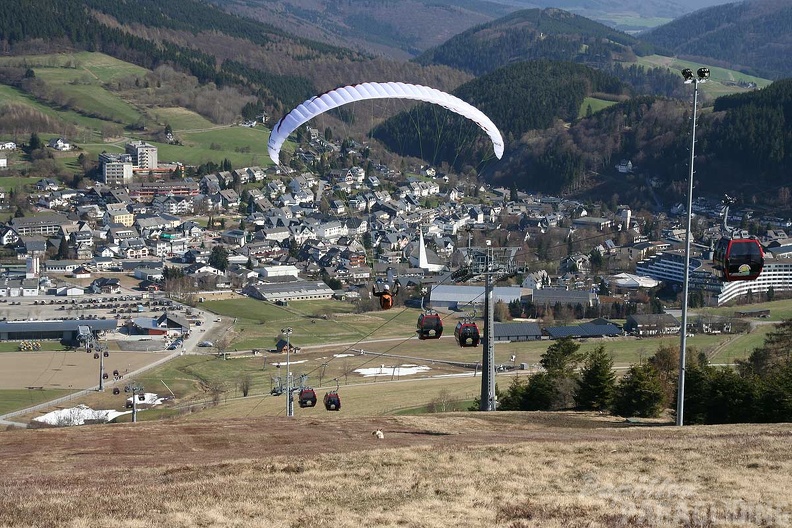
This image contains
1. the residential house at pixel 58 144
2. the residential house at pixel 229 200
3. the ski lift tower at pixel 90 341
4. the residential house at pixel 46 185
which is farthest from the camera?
the residential house at pixel 58 144

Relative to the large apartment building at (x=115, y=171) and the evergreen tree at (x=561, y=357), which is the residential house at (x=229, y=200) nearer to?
the large apartment building at (x=115, y=171)

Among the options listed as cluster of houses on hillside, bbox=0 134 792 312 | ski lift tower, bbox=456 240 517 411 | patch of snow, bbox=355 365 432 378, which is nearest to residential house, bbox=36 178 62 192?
cluster of houses on hillside, bbox=0 134 792 312

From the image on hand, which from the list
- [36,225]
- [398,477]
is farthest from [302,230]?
[398,477]

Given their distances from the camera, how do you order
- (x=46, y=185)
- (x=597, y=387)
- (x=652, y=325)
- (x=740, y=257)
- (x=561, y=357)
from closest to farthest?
(x=740, y=257)
(x=597, y=387)
(x=561, y=357)
(x=652, y=325)
(x=46, y=185)

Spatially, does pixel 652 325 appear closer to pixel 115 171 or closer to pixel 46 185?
pixel 46 185

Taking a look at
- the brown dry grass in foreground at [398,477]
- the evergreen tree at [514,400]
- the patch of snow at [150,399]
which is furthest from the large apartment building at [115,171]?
the brown dry grass in foreground at [398,477]

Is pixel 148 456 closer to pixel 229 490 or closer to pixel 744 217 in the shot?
pixel 229 490
